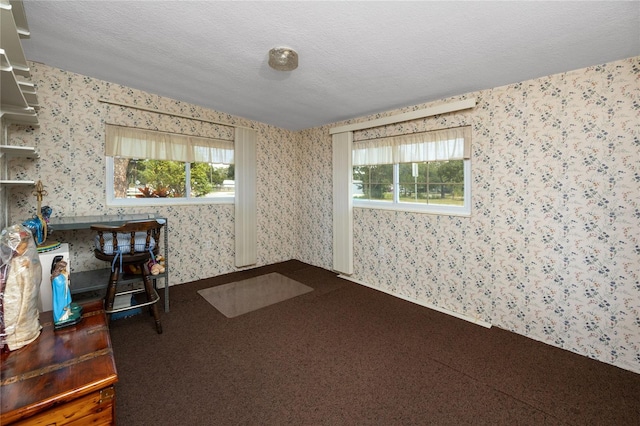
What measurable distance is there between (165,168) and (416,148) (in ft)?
10.1

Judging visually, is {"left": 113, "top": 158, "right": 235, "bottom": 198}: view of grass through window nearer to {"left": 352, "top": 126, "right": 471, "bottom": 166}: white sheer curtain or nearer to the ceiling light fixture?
{"left": 352, "top": 126, "right": 471, "bottom": 166}: white sheer curtain

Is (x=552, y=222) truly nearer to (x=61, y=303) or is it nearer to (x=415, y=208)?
(x=415, y=208)

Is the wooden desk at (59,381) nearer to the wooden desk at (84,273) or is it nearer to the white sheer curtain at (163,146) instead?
the wooden desk at (84,273)

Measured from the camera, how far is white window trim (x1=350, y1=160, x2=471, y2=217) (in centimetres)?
291

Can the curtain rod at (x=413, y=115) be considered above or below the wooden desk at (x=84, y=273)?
above

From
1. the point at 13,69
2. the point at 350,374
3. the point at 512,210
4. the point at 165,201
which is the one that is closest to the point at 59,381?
the point at 350,374

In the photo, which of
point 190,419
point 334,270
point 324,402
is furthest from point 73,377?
point 334,270

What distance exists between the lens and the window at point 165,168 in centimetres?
314

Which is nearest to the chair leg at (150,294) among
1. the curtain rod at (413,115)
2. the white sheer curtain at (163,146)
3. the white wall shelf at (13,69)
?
the white sheer curtain at (163,146)

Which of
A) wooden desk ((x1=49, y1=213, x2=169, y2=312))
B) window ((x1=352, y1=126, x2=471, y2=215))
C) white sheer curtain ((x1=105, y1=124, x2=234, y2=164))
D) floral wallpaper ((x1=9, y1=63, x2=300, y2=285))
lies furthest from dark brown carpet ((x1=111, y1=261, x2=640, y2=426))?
white sheer curtain ((x1=105, y1=124, x2=234, y2=164))

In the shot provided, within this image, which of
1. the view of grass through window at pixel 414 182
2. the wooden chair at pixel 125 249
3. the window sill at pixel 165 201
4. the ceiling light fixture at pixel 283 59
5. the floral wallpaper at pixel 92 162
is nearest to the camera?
the ceiling light fixture at pixel 283 59

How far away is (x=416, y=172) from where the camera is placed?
3.38 metres

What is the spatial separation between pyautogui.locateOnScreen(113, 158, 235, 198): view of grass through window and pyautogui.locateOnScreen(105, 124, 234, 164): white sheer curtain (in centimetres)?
13

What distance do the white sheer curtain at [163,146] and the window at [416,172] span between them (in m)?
1.90
